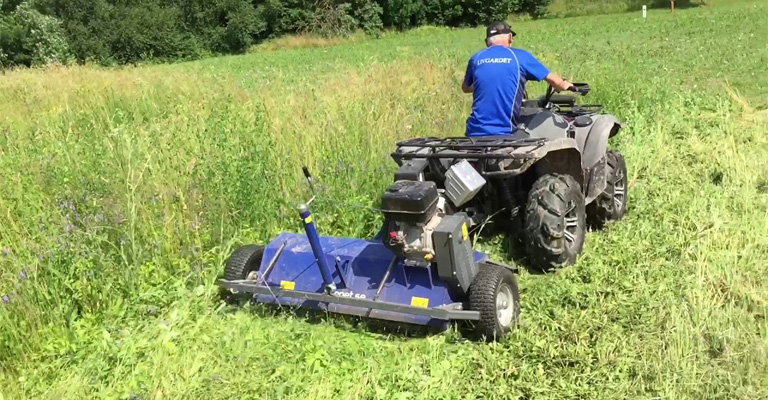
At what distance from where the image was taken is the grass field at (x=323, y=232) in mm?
3420

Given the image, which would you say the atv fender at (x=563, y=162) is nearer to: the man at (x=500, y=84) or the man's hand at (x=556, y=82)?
the man at (x=500, y=84)

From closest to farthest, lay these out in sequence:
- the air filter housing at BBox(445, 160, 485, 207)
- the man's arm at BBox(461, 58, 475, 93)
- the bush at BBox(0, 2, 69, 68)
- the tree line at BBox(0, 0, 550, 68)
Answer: the air filter housing at BBox(445, 160, 485, 207) < the man's arm at BBox(461, 58, 475, 93) < the bush at BBox(0, 2, 69, 68) < the tree line at BBox(0, 0, 550, 68)

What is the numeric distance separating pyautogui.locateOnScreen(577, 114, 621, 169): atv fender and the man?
605 mm

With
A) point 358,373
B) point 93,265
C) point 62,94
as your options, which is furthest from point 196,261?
point 62,94

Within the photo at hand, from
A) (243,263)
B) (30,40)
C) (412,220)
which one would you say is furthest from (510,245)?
(30,40)

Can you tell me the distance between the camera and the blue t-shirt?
16.2ft

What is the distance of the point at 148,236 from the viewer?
4590 mm

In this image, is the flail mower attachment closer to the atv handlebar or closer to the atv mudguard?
the atv mudguard

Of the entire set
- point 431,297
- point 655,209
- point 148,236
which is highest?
point 148,236

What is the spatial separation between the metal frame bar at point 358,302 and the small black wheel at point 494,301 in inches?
2.6

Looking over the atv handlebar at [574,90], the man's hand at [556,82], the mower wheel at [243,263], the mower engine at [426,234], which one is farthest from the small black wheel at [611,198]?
the mower wheel at [243,263]

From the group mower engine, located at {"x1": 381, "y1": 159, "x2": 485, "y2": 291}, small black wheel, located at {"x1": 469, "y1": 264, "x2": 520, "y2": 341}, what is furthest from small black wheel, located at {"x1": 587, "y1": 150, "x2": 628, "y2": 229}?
mower engine, located at {"x1": 381, "y1": 159, "x2": 485, "y2": 291}

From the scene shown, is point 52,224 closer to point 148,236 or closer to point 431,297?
point 148,236

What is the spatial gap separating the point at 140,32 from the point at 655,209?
3963 cm
